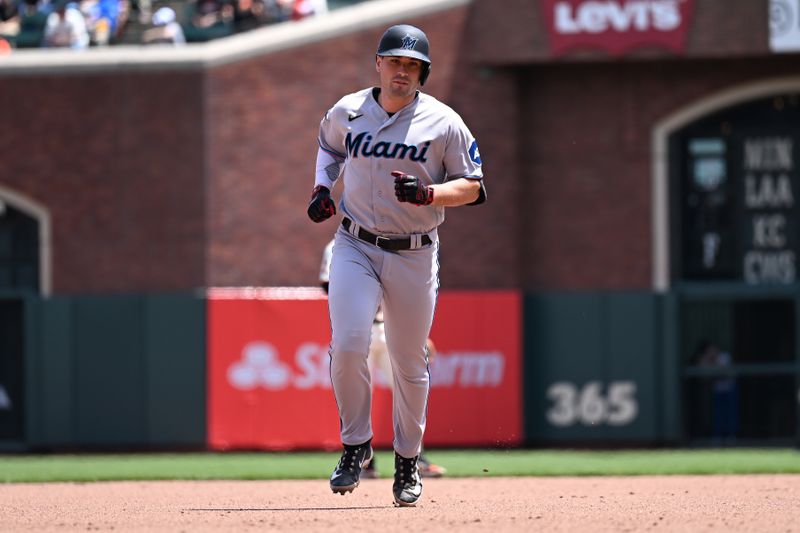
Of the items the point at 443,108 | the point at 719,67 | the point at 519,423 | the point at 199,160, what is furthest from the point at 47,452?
the point at 443,108

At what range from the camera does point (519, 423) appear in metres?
15.5

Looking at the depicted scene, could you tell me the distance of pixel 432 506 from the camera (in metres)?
7.89

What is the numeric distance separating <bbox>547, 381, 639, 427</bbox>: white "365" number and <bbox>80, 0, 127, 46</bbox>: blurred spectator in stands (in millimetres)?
6360

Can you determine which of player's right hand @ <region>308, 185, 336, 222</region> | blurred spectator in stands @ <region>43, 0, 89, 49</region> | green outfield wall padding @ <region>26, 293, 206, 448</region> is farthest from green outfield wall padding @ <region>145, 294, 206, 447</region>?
player's right hand @ <region>308, 185, 336, 222</region>

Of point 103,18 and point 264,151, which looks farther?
point 103,18

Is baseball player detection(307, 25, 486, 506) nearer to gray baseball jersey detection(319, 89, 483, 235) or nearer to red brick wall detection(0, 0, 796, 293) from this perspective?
gray baseball jersey detection(319, 89, 483, 235)

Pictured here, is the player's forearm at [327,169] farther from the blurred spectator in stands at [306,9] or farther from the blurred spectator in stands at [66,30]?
the blurred spectator in stands at [66,30]

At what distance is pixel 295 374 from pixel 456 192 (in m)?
8.13

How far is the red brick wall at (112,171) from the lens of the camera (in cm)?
1577

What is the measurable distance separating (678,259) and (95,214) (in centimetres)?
623

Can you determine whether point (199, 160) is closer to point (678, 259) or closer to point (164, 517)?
point (678, 259)

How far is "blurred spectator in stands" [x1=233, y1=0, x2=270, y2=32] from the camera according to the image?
54.9ft

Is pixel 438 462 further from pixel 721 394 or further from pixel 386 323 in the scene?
pixel 386 323

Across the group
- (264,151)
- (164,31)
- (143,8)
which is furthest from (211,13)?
(264,151)
